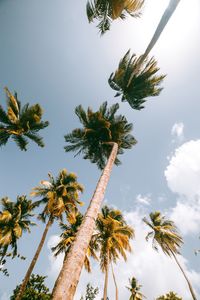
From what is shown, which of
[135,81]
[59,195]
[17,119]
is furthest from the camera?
[59,195]

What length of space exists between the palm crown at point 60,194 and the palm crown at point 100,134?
7.48 metres

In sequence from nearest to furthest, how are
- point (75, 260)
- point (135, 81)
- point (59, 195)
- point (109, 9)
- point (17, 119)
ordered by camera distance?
point (75, 260)
point (109, 9)
point (135, 81)
point (17, 119)
point (59, 195)

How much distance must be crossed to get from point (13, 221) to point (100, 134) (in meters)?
15.4

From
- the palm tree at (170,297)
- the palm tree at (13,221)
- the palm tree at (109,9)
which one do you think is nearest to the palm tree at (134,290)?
the palm tree at (170,297)

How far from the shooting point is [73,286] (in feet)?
12.9

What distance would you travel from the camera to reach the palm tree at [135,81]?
9609 mm

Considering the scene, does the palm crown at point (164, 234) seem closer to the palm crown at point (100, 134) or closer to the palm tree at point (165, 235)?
the palm tree at point (165, 235)

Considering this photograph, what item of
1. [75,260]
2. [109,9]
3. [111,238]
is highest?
[109,9]

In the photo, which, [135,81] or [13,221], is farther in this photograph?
[13,221]

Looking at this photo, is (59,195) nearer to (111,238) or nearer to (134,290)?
(111,238)

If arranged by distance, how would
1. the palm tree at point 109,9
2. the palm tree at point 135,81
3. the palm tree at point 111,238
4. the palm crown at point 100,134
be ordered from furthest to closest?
the palm tree at point 111,238 < the palm crown at point 100,134 < the palm tree at point 135,81 < the palm tree at point 109,9

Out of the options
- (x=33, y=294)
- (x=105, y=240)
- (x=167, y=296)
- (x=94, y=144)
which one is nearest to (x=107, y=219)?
(x=105, y=240)

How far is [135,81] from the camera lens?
400 inches

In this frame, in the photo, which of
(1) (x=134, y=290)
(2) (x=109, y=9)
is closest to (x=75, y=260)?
(2) (x=109, y=9)
